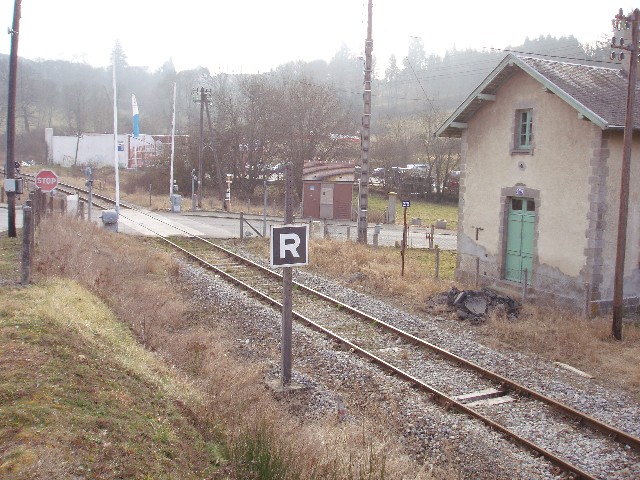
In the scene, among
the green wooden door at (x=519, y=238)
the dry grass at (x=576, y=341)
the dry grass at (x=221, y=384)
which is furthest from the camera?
the green wooden door at (x=519, y=238)

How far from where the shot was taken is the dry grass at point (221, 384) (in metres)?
5.47

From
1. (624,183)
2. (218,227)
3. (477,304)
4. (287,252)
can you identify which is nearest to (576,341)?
(477,304)

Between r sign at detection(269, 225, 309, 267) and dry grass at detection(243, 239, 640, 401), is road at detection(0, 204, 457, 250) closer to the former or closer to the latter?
dry grass at detection(243, 239, 640, 401)

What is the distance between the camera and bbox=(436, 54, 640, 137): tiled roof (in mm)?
13492

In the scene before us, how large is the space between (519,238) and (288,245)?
9097 millimetres

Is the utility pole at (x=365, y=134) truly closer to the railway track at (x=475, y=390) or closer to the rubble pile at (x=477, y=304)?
the railway track at (x=475, y=390)

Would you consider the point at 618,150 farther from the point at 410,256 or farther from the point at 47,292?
the point at 47,292

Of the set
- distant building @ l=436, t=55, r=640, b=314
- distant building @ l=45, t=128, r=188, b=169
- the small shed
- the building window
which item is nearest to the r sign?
distant building @ l=436, t=55, r=640, b=314

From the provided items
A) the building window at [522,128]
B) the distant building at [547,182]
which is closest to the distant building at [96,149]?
the distant building at [547,182]

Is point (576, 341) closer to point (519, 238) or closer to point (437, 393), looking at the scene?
point (437, 393)

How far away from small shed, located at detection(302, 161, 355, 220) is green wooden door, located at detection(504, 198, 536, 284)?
2147 cm

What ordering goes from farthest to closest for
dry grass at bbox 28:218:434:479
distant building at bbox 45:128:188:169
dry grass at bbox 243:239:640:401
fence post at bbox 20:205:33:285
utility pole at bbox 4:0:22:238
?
distant building at bbox 45:128:188:169, utility pole at bbox 4:0:22:238, dry grass at bbox 243:239:640:401, fence post at bbox 20:205:33:285, dry grass at bbox 28:218:434:479

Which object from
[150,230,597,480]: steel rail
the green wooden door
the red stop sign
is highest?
the red stop sign

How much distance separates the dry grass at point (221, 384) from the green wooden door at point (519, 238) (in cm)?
727
